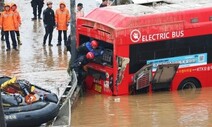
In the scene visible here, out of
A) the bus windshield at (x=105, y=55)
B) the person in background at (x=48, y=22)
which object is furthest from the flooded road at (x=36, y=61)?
the bus windshield at (x=105, y=55)

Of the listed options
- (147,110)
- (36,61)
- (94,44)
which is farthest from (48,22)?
(147,110)

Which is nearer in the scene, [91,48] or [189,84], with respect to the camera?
[91,48]

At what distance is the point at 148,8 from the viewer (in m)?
18.7

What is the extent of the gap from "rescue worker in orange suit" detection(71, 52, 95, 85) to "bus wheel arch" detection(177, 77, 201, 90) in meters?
2.46

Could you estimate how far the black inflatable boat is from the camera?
14078 millimetres

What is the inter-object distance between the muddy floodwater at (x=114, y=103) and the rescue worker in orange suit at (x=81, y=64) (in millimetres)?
479

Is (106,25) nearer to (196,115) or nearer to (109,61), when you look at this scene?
(109,61)

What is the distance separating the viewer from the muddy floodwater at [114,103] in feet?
50.2

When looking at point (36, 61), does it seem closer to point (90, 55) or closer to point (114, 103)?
point (90, 55)

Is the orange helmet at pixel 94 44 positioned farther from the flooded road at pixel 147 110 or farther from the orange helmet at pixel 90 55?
the flooded road at pixel 147 110

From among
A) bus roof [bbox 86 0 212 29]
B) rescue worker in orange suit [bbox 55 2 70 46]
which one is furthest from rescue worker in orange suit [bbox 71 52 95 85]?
rescue worker in orange suit [bbox 55 2 70 46]

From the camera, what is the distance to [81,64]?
1819cm

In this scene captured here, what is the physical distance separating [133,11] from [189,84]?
241cm

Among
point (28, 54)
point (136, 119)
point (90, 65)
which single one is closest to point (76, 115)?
point (136, 119)
